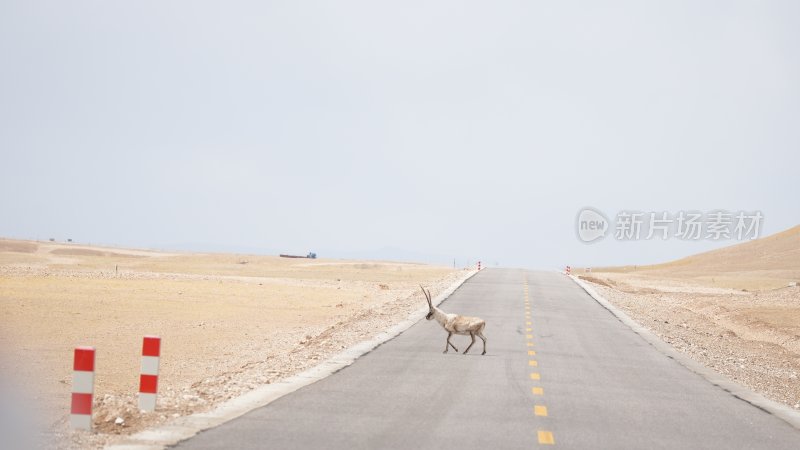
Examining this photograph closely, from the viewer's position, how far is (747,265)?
103 meters

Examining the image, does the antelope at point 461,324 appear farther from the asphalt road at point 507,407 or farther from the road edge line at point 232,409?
the road edge line at point 232,409

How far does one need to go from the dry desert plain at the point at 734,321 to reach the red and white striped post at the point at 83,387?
12437 millimetres

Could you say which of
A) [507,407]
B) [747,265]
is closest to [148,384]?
[507,407]

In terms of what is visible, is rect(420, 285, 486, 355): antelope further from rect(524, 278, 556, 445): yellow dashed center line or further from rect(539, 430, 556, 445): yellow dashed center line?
rect(539, 430, 556, 445): yellow dashed center line

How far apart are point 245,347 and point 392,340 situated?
5379 mm

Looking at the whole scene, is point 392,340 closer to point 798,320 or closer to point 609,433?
point 609,433

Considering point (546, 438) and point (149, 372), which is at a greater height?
point (149, 372)

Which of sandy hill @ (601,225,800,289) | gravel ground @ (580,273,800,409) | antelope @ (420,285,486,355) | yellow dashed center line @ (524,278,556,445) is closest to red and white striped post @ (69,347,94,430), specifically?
yellow dashed center line @ (524,278,556,445)

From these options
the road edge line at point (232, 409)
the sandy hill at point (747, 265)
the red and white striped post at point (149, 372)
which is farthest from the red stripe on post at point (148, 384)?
the sandy hill at point (747, 265)

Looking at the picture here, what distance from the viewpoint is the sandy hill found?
260ft

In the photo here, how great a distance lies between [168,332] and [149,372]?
17.6 meters

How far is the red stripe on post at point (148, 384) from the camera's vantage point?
1170 centimetres

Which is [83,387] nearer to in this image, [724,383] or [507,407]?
[507,407]

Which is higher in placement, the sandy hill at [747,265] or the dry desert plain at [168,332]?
the sandy hill at [747,265]
